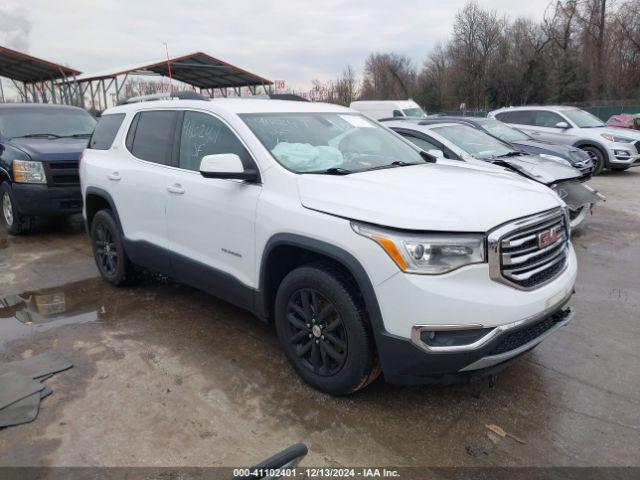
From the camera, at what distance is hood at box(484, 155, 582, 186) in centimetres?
649

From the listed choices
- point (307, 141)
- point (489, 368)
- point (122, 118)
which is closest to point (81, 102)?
point (122, 118)

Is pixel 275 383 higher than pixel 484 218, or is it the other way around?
pixel 484 218

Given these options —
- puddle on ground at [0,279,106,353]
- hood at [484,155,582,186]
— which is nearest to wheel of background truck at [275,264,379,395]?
puddle on ground at [0,279,106,353]

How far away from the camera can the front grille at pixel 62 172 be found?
23.5 ft

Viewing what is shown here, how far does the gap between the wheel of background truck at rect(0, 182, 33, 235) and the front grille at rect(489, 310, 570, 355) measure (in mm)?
7266

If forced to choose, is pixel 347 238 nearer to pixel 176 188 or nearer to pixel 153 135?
pixel 176 188

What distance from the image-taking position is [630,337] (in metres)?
4.01

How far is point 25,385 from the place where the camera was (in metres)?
3.34

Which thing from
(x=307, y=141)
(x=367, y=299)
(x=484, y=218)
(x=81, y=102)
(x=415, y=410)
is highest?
(x=81, y=102)

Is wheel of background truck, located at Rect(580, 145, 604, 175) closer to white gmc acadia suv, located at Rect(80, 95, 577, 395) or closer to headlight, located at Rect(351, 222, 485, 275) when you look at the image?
white gmc acadia suv, located at Rect(80, 95, 577, 395)

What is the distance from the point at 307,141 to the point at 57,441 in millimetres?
2485

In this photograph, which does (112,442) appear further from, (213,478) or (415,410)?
(415,410)

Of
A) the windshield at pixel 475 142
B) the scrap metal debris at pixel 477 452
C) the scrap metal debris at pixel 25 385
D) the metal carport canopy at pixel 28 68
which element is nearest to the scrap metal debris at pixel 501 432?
the scrap metal debris at pixel 477 452

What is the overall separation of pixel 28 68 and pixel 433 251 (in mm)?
28042
